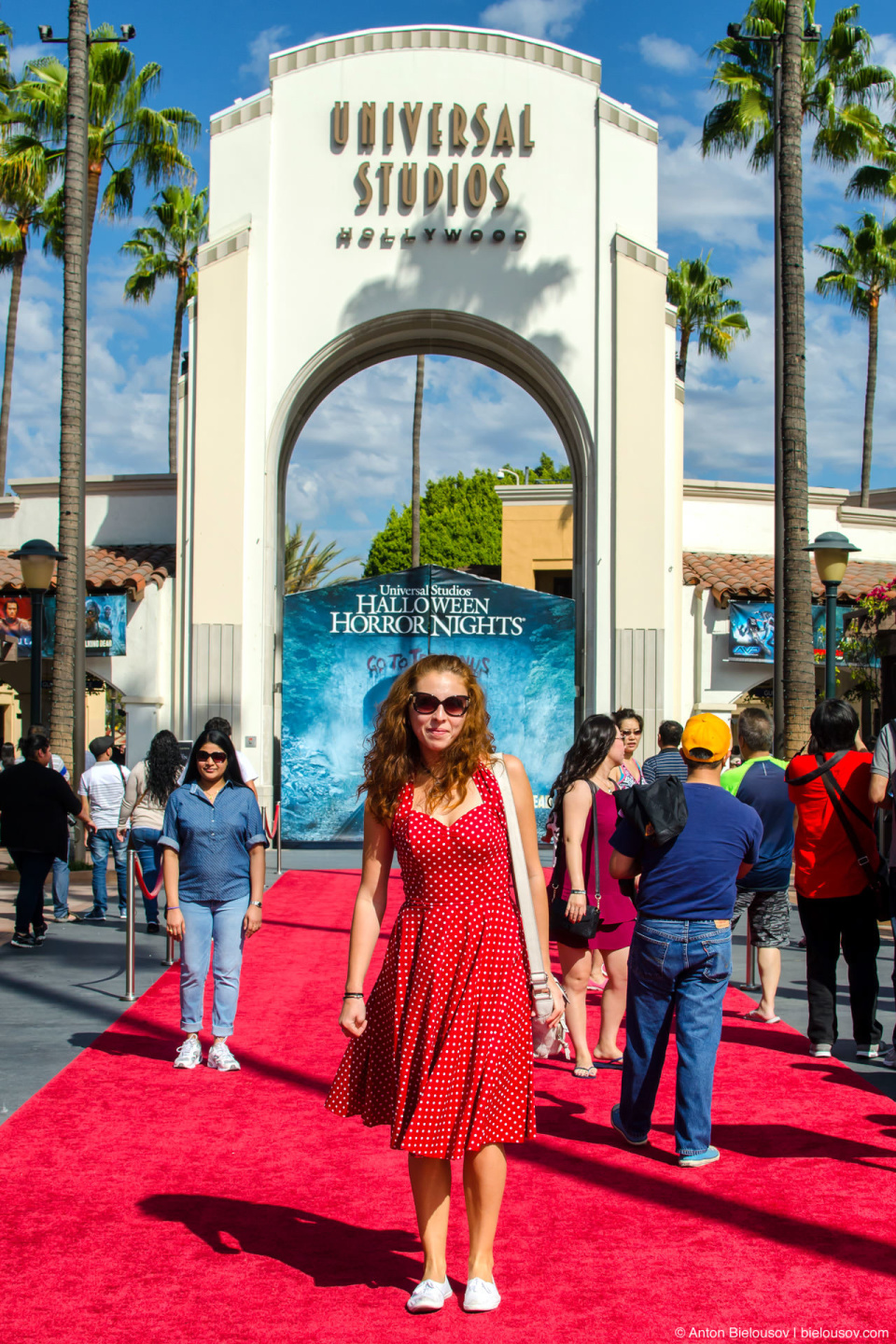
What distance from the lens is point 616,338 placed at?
19469 mm

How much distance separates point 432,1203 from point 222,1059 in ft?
11.2

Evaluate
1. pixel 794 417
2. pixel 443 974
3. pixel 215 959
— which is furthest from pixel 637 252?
pixel 443 974

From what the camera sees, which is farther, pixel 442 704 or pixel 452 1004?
pixel 442 704

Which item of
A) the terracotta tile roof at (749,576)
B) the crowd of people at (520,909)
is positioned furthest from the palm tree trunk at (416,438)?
the crowd of people at (520,909)

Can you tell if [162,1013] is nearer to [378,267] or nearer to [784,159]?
[784,159]

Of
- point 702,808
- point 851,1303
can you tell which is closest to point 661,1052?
point 702,808

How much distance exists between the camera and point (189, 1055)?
23.6 ft

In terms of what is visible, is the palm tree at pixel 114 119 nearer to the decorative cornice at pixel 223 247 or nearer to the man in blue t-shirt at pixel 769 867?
the decorative cornice at pixel 223 247

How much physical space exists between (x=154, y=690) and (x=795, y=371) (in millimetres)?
10497

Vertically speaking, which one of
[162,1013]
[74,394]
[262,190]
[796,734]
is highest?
[262,190]

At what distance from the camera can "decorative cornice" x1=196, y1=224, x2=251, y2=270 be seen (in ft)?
63.6

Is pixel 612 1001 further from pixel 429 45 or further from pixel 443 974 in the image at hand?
pixel 429 45

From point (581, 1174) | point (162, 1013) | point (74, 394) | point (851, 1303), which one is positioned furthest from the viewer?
point (74, 394)

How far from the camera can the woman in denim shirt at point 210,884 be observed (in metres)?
7.18
